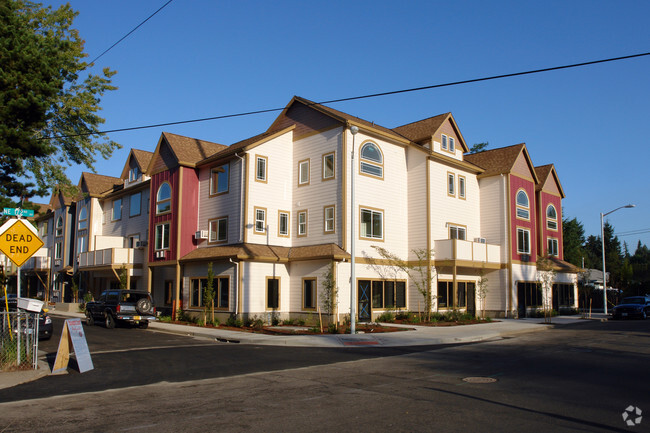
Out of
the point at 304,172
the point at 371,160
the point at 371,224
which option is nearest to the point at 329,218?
the point at 371,224

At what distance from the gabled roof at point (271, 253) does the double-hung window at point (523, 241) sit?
14399 millimetres

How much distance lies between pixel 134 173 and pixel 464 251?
2552 cm

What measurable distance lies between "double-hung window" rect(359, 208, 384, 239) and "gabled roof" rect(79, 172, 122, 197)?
2559 centimetres

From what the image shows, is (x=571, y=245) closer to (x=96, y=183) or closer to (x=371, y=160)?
(x=371, y=160)

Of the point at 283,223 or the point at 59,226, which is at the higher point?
the point at 59,226

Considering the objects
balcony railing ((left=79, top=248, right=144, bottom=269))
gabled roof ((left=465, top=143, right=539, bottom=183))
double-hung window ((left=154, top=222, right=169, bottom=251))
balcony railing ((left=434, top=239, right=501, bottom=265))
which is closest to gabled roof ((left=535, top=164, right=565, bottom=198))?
Answer: gabled roof ((left=465, top=143, right=539, bottom=183))

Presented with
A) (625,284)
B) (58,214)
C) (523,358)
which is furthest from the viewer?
(625,284)

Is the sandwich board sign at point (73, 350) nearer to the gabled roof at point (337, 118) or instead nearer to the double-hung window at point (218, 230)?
the double-hung window at point (218, 230)

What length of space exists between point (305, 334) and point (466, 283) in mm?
14397

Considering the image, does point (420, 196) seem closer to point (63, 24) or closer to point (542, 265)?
point (542, 265)

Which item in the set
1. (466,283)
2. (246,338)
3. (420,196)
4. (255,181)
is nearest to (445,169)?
(420,196)

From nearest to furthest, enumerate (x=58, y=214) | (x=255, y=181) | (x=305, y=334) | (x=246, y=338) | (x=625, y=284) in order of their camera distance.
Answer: (x=246, y=338)
(x=305, y=334)
(x=255, y=181)
(x=58, y=214)
(x=625, y=284)

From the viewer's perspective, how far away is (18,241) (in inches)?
538

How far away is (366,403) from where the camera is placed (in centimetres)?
884
